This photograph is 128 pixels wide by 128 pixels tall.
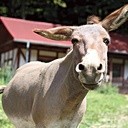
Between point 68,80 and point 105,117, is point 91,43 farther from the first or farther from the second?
point 105,117

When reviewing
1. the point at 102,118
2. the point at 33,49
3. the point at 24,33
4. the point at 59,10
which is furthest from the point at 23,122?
the point at 59,10

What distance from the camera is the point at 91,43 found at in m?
3.87

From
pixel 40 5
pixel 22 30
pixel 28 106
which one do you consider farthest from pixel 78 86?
pixel 40 5

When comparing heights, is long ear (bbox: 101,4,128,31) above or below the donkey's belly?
above

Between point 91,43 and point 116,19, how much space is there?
Result: 53 cm

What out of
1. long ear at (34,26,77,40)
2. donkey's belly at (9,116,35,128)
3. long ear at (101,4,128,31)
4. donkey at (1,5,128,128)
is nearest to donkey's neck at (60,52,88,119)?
donkey at (1,5,128,128)

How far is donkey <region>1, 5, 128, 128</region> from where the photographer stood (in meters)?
3.76

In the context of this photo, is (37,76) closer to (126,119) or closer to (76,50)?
(76,50)

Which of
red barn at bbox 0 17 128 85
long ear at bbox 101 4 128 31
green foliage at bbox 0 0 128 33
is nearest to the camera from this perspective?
long ear at bbox 101 4 128 31

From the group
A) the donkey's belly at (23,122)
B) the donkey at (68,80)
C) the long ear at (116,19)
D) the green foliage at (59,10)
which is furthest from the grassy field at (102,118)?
the green foliage at (59,10)

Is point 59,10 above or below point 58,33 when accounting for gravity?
below

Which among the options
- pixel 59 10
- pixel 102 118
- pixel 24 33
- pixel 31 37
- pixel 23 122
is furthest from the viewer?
pixel 59 10

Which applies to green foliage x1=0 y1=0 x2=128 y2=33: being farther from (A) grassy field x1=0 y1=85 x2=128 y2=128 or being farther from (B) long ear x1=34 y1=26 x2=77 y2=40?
(B) long ear x1=34 y1=26 x2=77 y2=40

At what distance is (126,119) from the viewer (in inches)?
416
